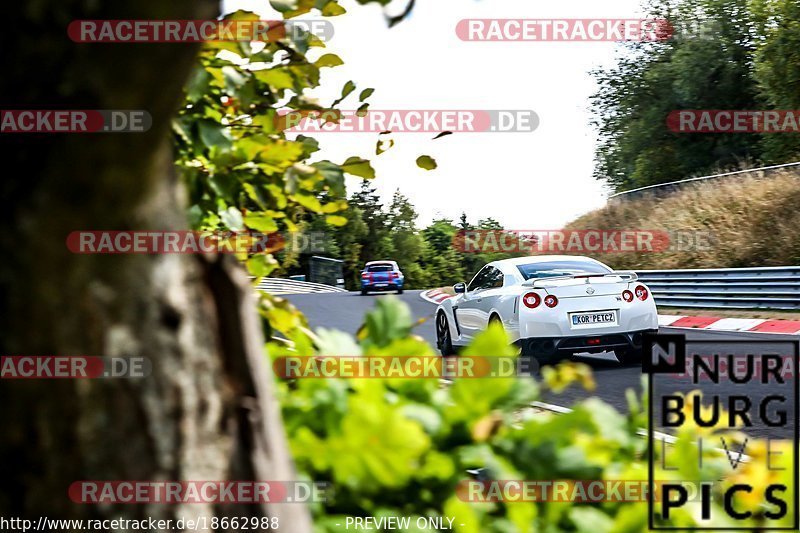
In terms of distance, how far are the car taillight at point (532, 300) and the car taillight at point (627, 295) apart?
3.33 ft

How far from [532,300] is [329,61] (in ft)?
26.6

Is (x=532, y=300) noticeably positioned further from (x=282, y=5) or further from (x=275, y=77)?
(x=282, y=5)

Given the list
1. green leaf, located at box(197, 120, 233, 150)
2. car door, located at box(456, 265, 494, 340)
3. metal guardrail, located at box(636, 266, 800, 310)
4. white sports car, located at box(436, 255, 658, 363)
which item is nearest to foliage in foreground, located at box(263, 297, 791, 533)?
green leaf, located at box(197, 120, 233, 150)

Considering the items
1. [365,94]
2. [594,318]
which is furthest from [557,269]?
[365,94]

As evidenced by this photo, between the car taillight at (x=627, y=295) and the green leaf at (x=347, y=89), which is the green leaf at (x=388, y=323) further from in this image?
the car taillight at (x=627, y=295)

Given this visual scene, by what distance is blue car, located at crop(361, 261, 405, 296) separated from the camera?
41969 millimetres

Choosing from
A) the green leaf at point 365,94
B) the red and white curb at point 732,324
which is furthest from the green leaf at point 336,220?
the red and white curb at point 732,324

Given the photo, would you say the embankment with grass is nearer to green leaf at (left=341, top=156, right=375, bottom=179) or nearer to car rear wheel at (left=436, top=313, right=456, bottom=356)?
car rear wheel at (left=436, top=313, right=456, bottom=356)

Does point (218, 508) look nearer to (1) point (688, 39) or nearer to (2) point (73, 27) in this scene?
(2) point (73, 27)

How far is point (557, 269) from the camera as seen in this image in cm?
1121

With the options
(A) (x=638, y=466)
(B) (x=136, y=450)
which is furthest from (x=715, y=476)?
(B) (x=136, y=450)

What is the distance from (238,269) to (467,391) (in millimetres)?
486

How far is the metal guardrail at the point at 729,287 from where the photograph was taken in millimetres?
17703

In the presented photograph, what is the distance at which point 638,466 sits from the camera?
1.77m
